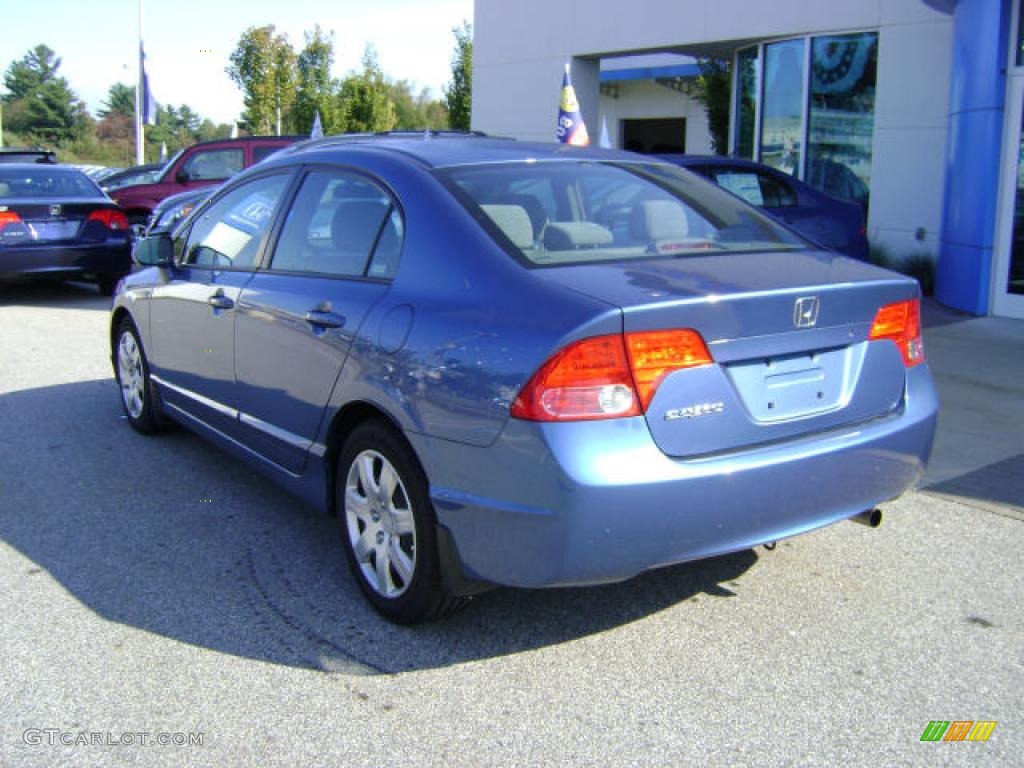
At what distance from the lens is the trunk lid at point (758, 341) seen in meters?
3.21

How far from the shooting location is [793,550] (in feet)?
14.8

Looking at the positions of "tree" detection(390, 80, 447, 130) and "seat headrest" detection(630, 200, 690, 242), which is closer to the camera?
"seat headrest" detection(630, 200, 690, 242)

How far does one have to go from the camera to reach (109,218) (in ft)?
40.3

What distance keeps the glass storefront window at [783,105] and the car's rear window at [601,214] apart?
394 inches

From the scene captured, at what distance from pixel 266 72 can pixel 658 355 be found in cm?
3993

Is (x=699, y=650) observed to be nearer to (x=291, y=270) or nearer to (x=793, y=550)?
(x=793, y=550)

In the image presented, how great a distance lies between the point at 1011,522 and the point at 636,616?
2.08m

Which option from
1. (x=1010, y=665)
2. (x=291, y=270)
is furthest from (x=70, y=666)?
(x=1010, y=665)

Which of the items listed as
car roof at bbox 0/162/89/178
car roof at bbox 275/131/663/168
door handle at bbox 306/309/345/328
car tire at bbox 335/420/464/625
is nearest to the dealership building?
car roof at bbox 275/131/663/168

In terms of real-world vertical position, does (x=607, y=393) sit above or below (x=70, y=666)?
above

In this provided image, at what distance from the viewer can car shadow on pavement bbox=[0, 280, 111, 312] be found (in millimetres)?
12414

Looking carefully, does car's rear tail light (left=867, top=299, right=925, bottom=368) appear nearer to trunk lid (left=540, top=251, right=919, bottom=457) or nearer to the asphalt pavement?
trunk lid (left=540, top=251, right=919, bottom=457)

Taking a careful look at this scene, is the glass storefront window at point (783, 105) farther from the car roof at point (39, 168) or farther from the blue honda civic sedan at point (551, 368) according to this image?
the blue honda civic sedan at point (551, 368)

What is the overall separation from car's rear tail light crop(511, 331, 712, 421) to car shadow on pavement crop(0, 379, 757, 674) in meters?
1.00
